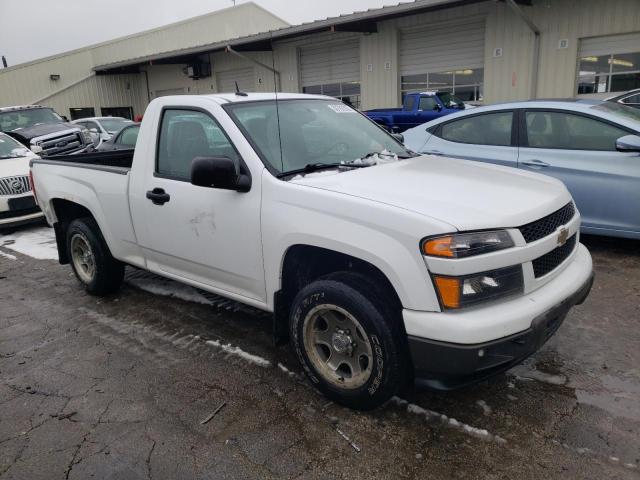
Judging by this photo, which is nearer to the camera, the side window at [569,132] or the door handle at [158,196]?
the door handle at [158,196]

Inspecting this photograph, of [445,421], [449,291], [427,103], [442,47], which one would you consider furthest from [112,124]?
[449,291]

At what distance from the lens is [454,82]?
16.3 m

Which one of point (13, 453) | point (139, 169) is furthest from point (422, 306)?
point (139, 169)

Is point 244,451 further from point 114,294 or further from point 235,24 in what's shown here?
point 235,24

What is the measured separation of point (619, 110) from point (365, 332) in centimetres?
458

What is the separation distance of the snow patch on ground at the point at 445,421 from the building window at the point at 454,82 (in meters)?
14.3

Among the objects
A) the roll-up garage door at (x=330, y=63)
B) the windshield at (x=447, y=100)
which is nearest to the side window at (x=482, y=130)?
the windshield at (x=447, y=100)

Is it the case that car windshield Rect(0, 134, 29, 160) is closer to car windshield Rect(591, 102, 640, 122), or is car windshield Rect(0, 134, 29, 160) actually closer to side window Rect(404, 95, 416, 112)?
car windshield Rect(591, 102, 640, 122)

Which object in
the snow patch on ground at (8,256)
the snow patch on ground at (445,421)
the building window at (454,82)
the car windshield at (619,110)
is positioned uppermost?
the building window at (454,82)

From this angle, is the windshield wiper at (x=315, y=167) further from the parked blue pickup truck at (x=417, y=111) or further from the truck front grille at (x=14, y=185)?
the parked blue pickup truck at (x=417, y=111)

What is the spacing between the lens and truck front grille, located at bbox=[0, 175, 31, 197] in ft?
26.3

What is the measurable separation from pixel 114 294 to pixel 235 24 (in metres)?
30.4

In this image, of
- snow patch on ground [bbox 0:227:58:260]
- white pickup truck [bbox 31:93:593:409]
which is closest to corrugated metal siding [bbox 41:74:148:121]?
snow patch on ground [bbox 0:227:58:260]

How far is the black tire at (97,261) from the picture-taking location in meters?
4.72
